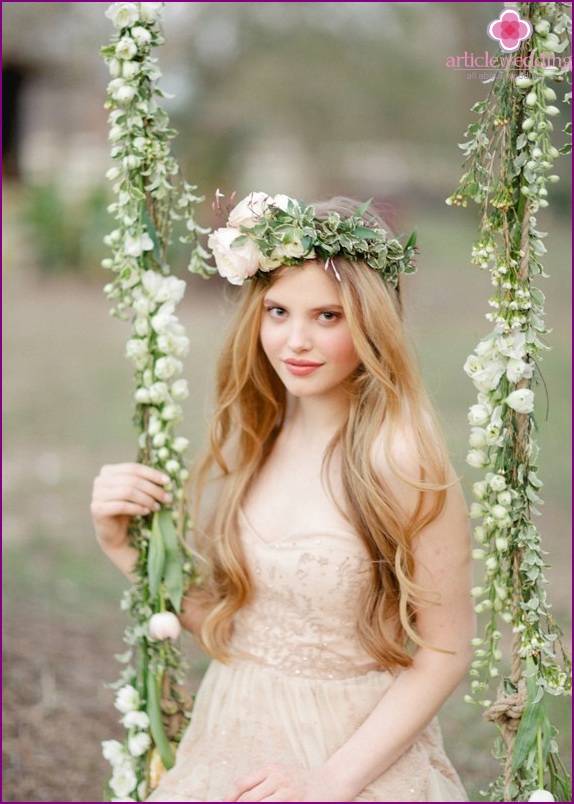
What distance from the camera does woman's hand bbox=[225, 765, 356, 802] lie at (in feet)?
6.81

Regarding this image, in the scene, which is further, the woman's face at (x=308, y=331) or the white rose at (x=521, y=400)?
the woman's face at (x=308, y=331)

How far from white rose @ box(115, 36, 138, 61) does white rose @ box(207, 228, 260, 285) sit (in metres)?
0.45

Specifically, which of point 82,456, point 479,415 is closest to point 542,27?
point 479,415

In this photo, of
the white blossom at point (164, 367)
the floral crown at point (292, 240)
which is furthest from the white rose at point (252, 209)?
the white blossom at point (164, 367)

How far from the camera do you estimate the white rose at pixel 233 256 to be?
2.20 metres

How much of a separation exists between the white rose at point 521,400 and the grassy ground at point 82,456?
19cm

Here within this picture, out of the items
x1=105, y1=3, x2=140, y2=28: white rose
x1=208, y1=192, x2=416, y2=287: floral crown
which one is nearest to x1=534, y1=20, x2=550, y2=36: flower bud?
x1=208, y1=192, x2=416, y2=287: floral crown

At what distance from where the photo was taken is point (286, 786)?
2.09 m

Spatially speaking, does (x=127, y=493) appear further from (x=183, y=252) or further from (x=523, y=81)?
(x=183, y=252)

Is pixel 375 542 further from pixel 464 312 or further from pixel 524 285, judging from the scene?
pixel 464 312

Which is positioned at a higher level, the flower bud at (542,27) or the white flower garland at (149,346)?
the flower bud at (542,27)

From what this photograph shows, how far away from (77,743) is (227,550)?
157 cm

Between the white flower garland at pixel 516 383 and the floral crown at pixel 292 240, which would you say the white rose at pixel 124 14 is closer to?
the floral crown at pixel 292 240

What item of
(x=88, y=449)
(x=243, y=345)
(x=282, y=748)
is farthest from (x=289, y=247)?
(x=88, y=449)
